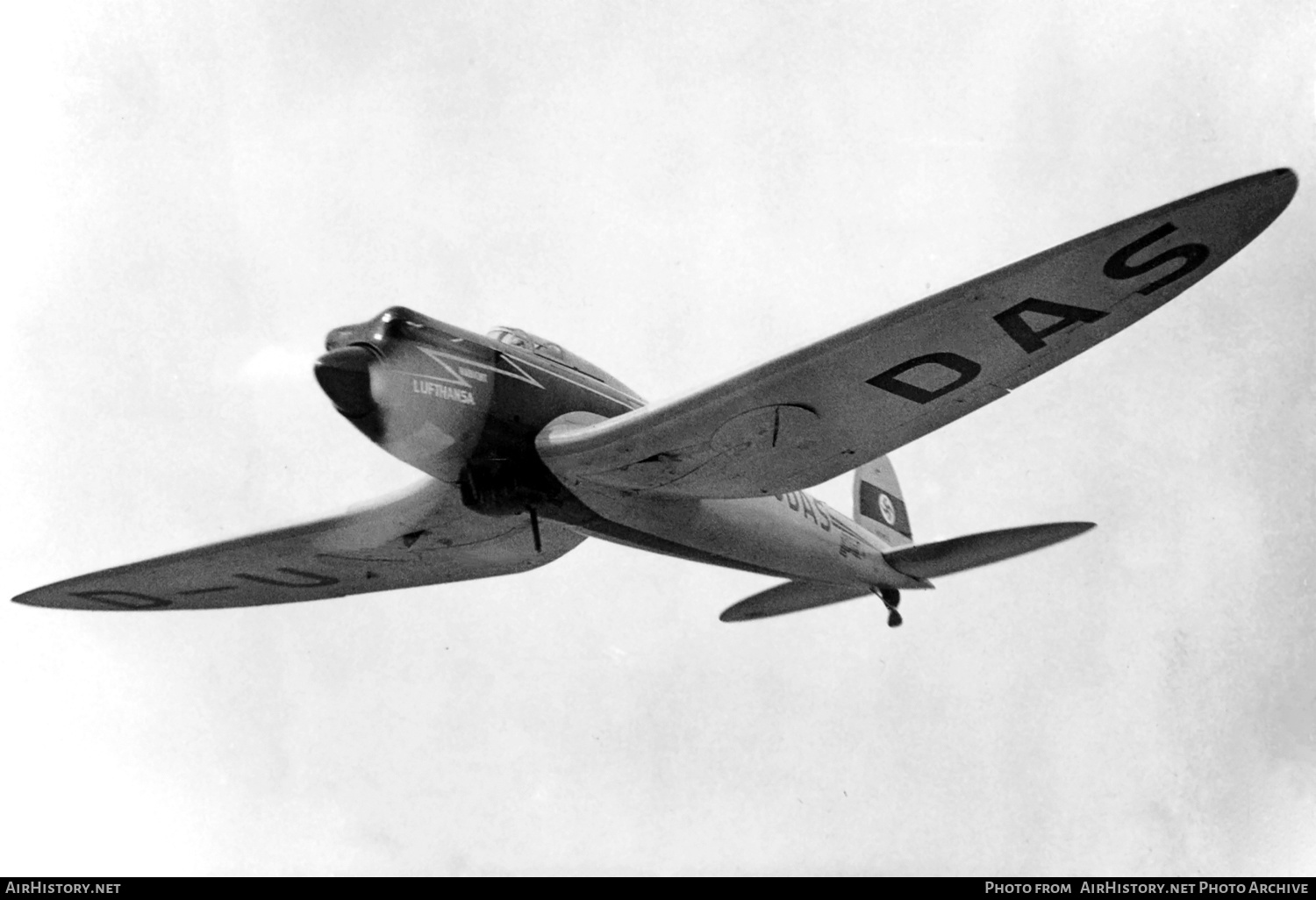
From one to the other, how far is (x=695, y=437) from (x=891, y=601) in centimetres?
506

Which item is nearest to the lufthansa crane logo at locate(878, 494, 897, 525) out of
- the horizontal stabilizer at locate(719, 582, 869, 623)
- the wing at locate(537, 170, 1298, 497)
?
the horizontal stabilizer at locate(719, 582, 869, 623)

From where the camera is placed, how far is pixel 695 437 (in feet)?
34.3

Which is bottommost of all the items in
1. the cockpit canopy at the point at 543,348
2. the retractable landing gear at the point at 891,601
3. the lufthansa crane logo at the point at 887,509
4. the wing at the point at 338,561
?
the retractable landing gear at the point at 891,601

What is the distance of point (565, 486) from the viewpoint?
11281 mm

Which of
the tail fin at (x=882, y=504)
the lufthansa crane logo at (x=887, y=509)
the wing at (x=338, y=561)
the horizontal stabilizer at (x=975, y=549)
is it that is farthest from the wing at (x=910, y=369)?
the lufthansa crane logo at (x=887, y=509)

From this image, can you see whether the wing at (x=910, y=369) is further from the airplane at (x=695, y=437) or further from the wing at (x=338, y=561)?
the wing at (x=338, y=561)

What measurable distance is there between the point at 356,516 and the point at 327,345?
9.36 ft

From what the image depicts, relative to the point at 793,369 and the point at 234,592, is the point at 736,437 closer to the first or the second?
the point at 793,369

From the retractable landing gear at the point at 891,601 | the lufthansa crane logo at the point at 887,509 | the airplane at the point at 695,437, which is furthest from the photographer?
the lufthansa crane logo at the point at 887,509

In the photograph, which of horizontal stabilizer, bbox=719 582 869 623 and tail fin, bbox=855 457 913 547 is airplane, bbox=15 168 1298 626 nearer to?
horizontal stabilizer, bbox=719 582 869 623

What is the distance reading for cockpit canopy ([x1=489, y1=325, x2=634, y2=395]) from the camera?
11.4 meters

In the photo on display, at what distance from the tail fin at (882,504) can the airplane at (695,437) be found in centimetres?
204

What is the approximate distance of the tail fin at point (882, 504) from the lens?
16719 millimetres

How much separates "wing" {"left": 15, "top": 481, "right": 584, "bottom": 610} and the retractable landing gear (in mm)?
3595
